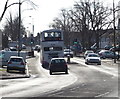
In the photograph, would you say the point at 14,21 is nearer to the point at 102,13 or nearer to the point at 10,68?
the point at 102,13

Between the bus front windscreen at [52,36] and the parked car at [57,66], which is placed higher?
the bus front windscreen at [52,36]

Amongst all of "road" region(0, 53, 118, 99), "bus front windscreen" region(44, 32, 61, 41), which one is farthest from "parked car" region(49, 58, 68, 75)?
"bus front windscreen" region(44, 32, 61, 41)

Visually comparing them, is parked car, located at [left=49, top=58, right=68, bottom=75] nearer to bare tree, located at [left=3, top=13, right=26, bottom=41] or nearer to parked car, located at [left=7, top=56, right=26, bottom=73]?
parked car, located at [left=7, top=56, right=26, bottom=73]

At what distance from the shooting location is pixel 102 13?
98.9m

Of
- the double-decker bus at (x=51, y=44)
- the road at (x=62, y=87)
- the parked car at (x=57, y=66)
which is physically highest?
the double-decker bus at (x=51, y=44)

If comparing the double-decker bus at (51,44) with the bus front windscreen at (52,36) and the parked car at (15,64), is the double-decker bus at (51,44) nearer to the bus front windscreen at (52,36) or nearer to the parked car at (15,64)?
the bus front windscreen at (52,36)

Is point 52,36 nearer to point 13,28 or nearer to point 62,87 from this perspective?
point 62,87

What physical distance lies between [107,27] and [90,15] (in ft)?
Result: 17.1

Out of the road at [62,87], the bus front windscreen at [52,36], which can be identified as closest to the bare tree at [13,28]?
the bus front windscreen at [52,36]

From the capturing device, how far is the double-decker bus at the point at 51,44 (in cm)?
5150

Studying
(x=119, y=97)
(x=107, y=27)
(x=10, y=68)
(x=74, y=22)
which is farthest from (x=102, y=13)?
(x=119, y=97)

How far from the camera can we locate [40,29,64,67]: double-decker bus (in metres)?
51.5

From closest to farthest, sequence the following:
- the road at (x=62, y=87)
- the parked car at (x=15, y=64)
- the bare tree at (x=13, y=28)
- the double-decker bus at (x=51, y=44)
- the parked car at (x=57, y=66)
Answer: the road at (x=62, y=87)
the parked car at (x=57, y=66)
the parked car at (x=15, y=64)
the double-decker bus at (x=51, y=44)
the bare tree at (x=13, y=28)

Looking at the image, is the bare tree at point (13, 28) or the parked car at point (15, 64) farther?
the bare tree at point (13, 28)
